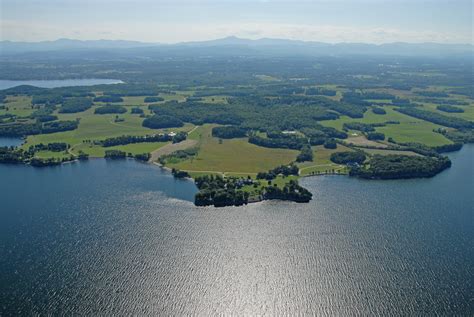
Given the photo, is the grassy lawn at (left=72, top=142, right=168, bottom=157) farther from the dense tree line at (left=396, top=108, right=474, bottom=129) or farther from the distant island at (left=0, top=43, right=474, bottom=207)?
the dense tree line at (left=396, top=108, right=474, bottom=129)

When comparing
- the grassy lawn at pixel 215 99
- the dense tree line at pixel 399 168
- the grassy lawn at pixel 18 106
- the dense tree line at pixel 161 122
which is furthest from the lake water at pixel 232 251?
the grassy lawn at pixel 215 99

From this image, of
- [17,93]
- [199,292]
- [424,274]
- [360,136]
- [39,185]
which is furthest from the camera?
[17,93]

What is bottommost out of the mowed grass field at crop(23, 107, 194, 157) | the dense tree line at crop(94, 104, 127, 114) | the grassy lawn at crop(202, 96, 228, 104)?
the grassy lawn at crop(202, 96, 228, 104)

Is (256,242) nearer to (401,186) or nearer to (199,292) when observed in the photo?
(199,292)

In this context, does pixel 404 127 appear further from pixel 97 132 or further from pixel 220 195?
pixel 97 132

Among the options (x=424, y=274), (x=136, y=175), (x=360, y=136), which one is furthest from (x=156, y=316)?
(x=360, y=136)

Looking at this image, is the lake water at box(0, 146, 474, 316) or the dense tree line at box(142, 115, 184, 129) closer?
the lake water at box(0, 146, 474, 316)

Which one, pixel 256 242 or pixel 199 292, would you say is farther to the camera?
pixel 256 242

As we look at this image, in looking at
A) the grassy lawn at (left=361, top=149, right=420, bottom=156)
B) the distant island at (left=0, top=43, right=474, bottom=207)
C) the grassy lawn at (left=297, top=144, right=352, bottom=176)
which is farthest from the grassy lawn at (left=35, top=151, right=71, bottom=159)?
the grassy lawn at (left=361, top=149, right=420, bottom=156)
